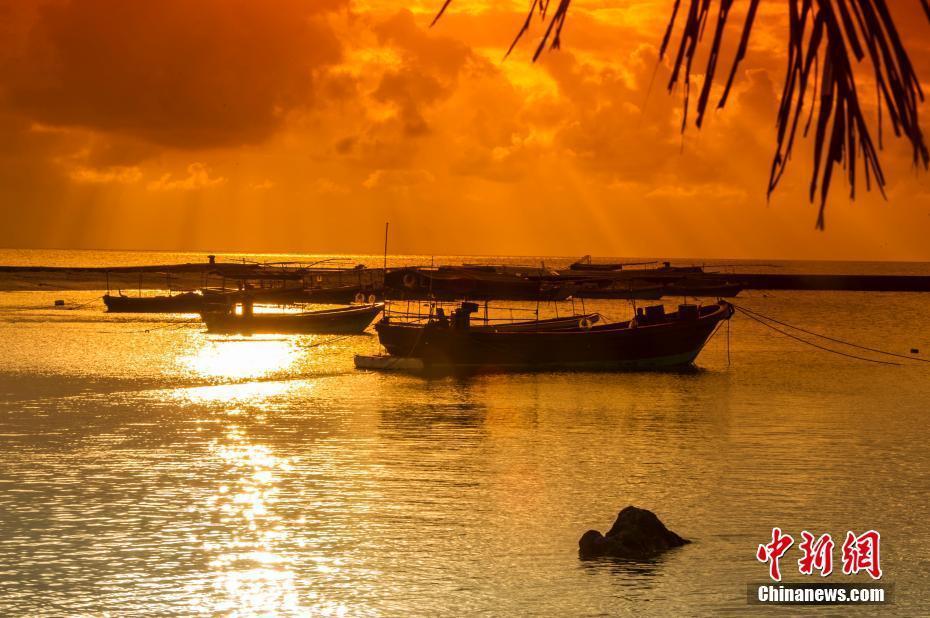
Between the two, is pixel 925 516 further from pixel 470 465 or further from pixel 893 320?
pixel 893 320

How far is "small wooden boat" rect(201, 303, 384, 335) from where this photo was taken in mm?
66562

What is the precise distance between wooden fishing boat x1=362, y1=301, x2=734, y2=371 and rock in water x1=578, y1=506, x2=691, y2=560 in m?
30.5

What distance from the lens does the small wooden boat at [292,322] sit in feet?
218

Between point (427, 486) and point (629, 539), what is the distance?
19.5ft

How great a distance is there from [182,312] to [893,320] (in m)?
59.3

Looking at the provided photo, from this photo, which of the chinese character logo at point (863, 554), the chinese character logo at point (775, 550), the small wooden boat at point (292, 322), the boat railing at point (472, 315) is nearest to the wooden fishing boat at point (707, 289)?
the boat railing at point (472, 315)

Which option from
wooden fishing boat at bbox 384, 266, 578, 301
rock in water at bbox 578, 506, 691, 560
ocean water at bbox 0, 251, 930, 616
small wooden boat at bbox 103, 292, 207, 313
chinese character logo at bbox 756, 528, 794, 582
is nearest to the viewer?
ocean water at bbox 0, 251, 930, 616

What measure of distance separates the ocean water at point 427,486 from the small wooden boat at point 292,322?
18.9 m

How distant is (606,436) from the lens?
30.3m

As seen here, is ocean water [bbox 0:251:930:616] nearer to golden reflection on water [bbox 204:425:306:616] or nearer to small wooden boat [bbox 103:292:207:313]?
golden reflection on water [bbox 204:425:306:616]

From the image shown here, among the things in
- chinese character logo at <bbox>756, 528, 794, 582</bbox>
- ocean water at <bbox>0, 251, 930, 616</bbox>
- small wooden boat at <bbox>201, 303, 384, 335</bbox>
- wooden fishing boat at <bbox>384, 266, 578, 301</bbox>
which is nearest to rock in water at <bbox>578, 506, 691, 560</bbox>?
ocean water at <bbox>0, 251, 930, 616</bbox>

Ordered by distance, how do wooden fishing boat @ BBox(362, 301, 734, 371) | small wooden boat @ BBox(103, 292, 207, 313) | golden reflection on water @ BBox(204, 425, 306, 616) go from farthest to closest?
1. small wooden boat @ BBox(103, 292, 207, 313)
2. wooden fishing boat @ BBox(362, 301, 734, 371)
3. golden reflection on water @ BBox(204, 425, 306, 616)

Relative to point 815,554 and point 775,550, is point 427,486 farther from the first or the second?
point 815,554

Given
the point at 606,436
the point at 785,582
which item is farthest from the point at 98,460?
the point at 785,582
